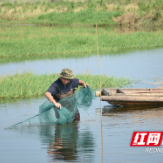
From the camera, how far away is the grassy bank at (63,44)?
25.7 meters

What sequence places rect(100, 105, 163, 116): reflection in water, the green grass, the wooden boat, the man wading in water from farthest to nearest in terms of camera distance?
the green grass
rect(100, 105, 163, 116): reflection in water
the wooden boat
the man wading in water

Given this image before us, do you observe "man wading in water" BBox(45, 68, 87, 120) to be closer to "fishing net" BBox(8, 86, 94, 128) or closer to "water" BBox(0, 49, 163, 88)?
"fishing net" BBox(8, 86, 94, 128)

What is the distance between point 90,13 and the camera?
48844 mm

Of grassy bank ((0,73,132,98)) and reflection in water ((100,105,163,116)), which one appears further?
grassy bank ((0,73,132,98))

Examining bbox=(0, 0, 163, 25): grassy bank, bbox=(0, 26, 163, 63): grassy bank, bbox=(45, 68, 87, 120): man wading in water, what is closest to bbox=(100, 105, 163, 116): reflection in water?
bbox=(45, 68, 87, 120): man wading in water

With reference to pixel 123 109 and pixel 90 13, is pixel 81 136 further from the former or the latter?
pixel 90 13

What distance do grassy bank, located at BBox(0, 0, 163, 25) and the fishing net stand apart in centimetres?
3506

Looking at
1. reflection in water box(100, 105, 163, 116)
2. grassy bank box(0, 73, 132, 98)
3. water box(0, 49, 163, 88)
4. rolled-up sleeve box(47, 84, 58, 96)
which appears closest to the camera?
rolled-up sleeve box(47, 84, 58, 96)

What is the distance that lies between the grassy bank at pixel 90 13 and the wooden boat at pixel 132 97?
32.8 meters

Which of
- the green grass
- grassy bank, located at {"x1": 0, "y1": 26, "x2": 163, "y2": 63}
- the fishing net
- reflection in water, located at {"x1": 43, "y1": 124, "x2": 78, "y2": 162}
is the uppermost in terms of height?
the green grass

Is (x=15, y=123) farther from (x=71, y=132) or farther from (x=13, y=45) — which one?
(x=13, y=45)

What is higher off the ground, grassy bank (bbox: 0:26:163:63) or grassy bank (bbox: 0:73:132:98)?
grassy bank (bbox: 0:26:163:63)

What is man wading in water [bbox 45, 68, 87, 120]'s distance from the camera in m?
10.1

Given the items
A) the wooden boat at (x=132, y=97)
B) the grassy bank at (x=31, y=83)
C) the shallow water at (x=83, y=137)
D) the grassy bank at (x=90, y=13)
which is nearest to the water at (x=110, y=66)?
the grassy bank at (x=31, y=83)
